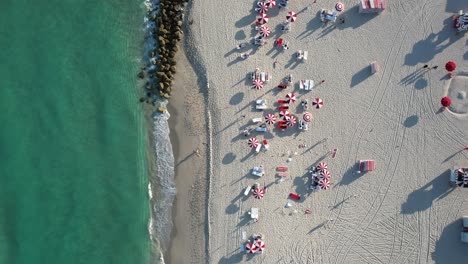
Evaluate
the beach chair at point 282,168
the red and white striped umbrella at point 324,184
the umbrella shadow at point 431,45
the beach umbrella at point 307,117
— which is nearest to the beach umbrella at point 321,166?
the red and white striped umbrella at point 324,184

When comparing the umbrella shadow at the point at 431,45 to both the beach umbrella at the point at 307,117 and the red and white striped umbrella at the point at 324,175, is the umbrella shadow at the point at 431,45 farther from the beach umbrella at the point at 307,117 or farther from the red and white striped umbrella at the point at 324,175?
the red and white striped umbrella at the point at 324,175

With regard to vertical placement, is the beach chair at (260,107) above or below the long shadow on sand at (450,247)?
above

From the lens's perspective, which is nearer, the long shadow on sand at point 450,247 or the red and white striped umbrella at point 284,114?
the red and white striped umbrella at point 284,114

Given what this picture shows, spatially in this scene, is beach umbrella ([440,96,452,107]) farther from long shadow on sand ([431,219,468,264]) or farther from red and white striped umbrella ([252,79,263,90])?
red and white striped umbrella ([252,79,263,90])

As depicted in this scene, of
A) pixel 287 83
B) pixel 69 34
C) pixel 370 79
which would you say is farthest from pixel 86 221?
pixel 370 79

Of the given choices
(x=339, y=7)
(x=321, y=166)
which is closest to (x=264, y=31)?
(x=339, y=7)

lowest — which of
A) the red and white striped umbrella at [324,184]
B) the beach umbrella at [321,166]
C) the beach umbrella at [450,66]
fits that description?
the red and white striped umbrella at [324,184]
